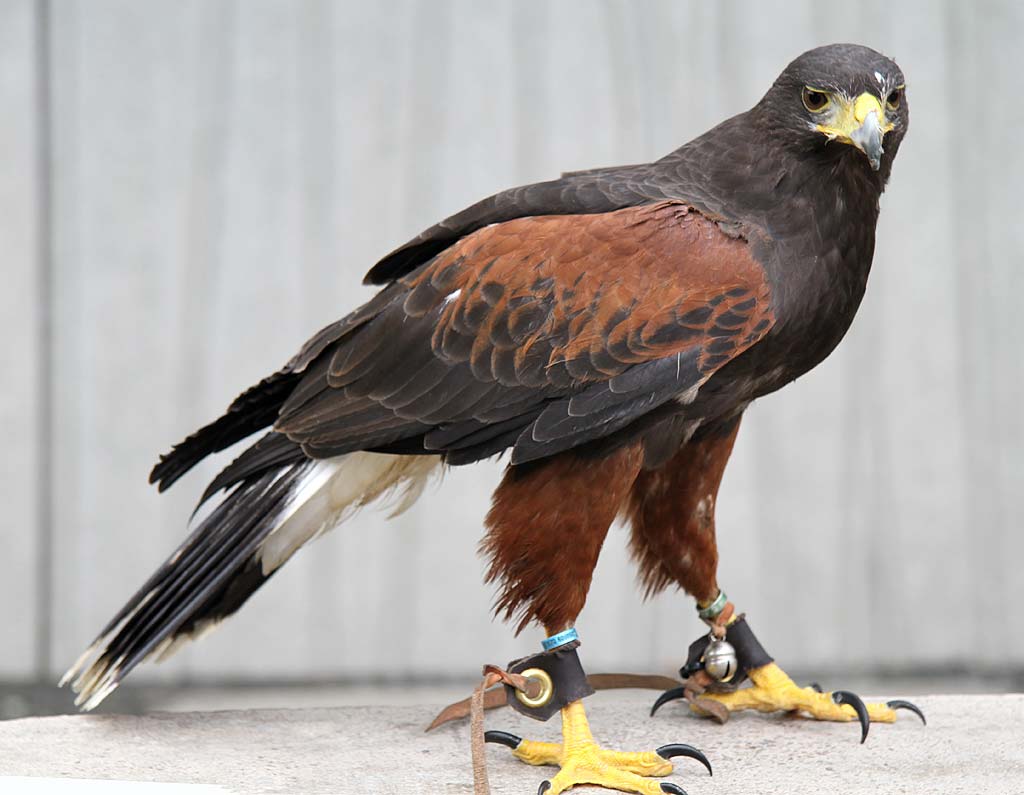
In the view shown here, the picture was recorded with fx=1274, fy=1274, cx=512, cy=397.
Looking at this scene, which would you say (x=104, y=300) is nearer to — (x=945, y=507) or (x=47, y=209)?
(x=47, y=209)

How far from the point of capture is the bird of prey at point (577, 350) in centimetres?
229

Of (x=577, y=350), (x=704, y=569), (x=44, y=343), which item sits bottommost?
(x=704, y=569)

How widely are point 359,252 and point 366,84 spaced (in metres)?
0.59

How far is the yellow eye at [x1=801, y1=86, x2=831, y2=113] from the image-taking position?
227cm

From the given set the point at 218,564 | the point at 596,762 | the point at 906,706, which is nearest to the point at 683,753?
the point at 596,762

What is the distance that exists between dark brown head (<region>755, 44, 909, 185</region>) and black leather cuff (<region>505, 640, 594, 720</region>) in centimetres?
103

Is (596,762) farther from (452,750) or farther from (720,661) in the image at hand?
(720,661)

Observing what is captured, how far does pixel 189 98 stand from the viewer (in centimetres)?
454

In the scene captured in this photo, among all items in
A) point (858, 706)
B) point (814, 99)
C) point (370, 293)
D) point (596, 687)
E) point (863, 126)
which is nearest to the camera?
point (863, 126)

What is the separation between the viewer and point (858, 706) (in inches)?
107

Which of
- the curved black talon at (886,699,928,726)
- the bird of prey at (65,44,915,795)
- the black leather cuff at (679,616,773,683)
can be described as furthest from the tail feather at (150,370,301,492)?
the curved black talon at (886,699,928,726)

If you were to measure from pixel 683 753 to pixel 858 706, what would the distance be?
0.52 m

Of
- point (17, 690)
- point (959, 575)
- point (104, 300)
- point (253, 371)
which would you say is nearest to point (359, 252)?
point (253, 371)

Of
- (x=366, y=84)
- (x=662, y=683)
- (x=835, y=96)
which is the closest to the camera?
(x=835, y=96)
